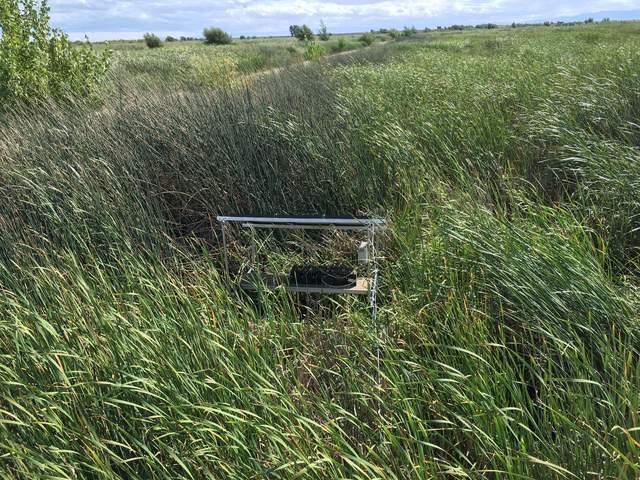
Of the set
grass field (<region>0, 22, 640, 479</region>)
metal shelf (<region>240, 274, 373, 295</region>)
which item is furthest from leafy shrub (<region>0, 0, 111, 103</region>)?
metal shelf (<region>240, 274, 373, 295</region>)

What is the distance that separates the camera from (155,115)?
543cm

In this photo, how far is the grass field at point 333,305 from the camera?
1.70 meters

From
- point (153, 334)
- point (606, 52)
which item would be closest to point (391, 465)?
point (153, 334)

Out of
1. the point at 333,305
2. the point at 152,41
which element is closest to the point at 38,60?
the point at 333,305

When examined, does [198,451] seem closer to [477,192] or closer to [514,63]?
[477,192]

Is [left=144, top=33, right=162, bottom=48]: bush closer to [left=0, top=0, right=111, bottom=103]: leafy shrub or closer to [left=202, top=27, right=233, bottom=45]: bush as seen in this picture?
[left=202, top=27, right=233, bottom=45]: bush

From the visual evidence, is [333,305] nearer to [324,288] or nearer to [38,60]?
[324,288]

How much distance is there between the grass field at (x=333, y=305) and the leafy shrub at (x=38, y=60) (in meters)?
0.97

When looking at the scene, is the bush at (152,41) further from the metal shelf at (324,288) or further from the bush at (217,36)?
the metal shelf at (324,288)

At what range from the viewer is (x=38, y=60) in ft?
22.4

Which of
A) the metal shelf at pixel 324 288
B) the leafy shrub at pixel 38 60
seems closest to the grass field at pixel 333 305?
the metal shelf at pixel 324 288

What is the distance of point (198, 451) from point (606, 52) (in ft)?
31.5

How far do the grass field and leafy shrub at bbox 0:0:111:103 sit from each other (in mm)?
972

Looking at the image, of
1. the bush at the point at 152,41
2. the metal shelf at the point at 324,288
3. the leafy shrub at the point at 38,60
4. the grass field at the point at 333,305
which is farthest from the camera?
the bush at the point at 152,41
